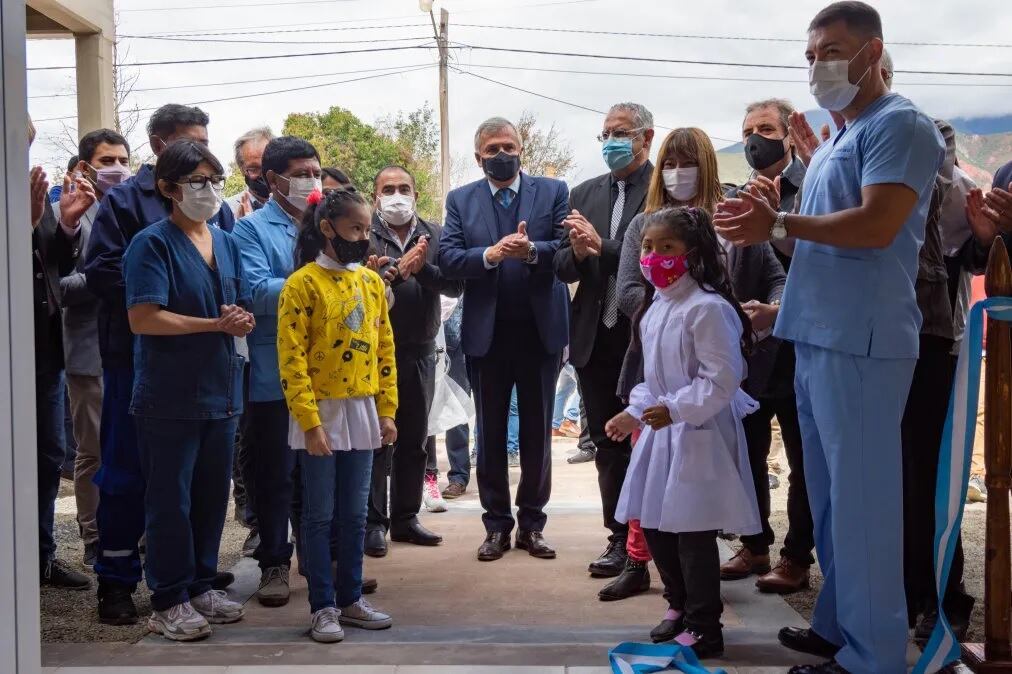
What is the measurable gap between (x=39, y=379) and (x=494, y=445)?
1.90 meters

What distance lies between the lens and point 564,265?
13.6ft

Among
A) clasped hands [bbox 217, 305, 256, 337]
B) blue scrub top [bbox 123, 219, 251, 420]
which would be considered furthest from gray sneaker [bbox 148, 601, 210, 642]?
clasped hands [bbox 217, 305, 256, 337]

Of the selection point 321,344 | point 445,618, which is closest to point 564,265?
point 321,344

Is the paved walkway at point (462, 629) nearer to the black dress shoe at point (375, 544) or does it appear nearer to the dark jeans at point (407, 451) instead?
the black dress shoe at point (375, 544)

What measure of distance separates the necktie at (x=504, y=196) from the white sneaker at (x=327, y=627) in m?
2.05

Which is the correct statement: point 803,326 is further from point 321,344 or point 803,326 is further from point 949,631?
point 321,344

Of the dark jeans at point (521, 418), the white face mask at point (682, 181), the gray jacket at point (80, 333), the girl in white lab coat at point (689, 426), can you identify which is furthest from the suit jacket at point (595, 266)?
the gray jacket at point (80, 333)

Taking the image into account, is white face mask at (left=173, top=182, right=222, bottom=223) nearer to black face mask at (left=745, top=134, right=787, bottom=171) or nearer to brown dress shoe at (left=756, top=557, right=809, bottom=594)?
black face mask at (left=745, top=134, right=787, bottom=171)

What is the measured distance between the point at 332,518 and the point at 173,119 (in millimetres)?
1705

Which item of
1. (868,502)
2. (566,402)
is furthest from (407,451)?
(566,402)

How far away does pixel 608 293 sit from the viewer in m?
4.17

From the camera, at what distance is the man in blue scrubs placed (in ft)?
8.63

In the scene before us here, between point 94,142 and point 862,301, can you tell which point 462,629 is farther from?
point 94,142

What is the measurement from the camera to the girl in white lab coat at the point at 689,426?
3.01m
